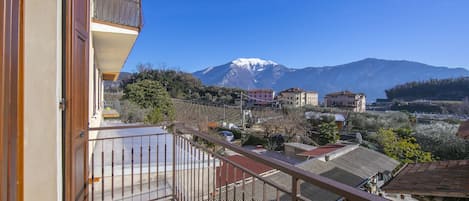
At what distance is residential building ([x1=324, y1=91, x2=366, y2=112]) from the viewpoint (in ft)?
89.3

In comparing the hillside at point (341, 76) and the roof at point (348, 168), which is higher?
the hillside at point (341, 76)

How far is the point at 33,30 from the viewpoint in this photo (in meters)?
1.07

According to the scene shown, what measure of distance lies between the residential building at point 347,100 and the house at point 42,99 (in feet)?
92.2

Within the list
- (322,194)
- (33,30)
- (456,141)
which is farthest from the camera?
(456,141)

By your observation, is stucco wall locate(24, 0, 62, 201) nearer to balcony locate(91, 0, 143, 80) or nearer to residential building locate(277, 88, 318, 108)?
balcony locate(91, 0, 143, 80)

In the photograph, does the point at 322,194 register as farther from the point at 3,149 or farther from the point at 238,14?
the point at 238,14

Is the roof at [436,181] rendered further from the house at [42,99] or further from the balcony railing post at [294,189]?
the house at [42,99]

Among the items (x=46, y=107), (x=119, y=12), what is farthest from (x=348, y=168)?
(x=46, y=107)

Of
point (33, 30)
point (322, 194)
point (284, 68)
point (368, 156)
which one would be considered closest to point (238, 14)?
point (368, 156)

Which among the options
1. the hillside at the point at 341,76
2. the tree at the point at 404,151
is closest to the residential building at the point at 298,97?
the tree at the point at 404,151

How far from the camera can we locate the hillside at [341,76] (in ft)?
270

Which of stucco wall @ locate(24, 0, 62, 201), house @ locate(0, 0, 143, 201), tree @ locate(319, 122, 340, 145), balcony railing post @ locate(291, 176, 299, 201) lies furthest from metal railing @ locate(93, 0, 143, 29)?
tree @ locate(319, 122, 340, 145)

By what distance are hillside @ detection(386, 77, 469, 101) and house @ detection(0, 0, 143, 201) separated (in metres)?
36.2

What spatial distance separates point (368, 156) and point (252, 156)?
411 inches
